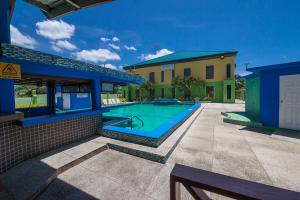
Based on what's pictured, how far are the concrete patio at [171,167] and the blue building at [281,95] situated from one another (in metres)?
1.30

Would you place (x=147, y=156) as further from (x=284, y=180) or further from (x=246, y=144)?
(x=246, y=144)

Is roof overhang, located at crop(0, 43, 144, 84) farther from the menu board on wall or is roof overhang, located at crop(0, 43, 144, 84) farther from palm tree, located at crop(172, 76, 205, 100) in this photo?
palm tree, located at crop(172, 76, 205, 100)

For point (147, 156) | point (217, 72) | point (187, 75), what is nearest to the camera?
point (147, 156)

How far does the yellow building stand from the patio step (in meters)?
13.3

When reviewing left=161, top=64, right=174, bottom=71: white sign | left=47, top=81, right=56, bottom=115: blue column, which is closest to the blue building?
left=47, top=81, right=56, bottom=115: blue column

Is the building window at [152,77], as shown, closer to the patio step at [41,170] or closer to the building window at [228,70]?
the building window at [228,70]

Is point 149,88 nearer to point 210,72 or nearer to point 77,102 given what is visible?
point 210,72

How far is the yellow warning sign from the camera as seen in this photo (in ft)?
7.86

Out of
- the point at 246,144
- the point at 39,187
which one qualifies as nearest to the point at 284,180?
the point at 246,144

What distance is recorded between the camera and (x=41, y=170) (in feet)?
8.53

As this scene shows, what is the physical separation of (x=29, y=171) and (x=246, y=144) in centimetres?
526

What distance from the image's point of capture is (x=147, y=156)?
3.29 meters

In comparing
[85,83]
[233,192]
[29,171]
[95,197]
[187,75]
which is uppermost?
[187,75]

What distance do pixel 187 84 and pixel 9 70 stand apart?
62.5 feet
